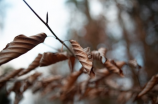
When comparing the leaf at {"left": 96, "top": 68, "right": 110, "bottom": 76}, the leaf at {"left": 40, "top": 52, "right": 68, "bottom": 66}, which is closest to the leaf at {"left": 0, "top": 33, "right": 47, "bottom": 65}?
the leaf at {"left": 40, "top": 52, "right": 68, "bottom": 66}

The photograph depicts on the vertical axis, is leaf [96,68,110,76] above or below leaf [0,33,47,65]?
below

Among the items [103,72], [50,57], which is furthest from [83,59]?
[103,72]

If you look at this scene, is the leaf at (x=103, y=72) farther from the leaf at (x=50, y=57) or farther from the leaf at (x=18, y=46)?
the leaf at (x=18, y=46)

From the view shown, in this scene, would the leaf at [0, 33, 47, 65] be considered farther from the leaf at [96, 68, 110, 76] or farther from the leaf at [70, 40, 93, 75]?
the leaf at [96, 68, 110, 76]

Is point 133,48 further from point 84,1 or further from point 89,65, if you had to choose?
point 89,65

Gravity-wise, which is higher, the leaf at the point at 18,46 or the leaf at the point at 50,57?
the leaf at the point at 18,46

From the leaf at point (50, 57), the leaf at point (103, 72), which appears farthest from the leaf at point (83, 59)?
the leaf at point (103, 72)

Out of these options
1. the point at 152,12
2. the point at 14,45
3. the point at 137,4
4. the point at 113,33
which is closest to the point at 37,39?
the point at 14,45

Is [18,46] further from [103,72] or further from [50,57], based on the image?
[103,72]
